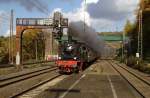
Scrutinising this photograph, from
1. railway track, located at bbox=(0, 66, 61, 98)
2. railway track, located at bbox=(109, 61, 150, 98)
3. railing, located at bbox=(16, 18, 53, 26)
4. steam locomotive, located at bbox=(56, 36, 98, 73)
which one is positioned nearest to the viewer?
railway track, located at bbox=(0, 66, 61, 98)

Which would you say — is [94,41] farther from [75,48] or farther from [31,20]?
[75,48]

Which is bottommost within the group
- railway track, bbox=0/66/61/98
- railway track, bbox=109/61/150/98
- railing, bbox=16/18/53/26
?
railway track, bbox=109/61/150/98

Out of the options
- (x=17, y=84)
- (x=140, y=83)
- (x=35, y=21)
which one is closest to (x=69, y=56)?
(x=140, y=83)

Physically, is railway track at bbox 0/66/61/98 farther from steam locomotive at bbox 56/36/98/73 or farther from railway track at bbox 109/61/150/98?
railway track at bbox 109/61/150/98

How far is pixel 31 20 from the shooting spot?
253ft

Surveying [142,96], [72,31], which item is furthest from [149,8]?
[142,96]

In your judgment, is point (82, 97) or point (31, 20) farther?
point (31, 20)

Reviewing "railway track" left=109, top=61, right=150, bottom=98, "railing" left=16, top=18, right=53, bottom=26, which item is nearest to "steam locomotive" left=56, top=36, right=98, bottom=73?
"railway track" left=109, top=61, right=150, bottom=98

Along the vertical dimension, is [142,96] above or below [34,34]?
below

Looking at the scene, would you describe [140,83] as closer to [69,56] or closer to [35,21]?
[69,56]

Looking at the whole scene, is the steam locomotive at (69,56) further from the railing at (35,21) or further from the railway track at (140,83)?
the railing at (35,21)

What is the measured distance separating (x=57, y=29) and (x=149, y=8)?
23529 mm

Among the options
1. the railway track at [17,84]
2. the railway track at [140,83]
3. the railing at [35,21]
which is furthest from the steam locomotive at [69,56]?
the railing at [35,21]

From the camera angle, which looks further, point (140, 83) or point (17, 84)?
point (140, 83)
